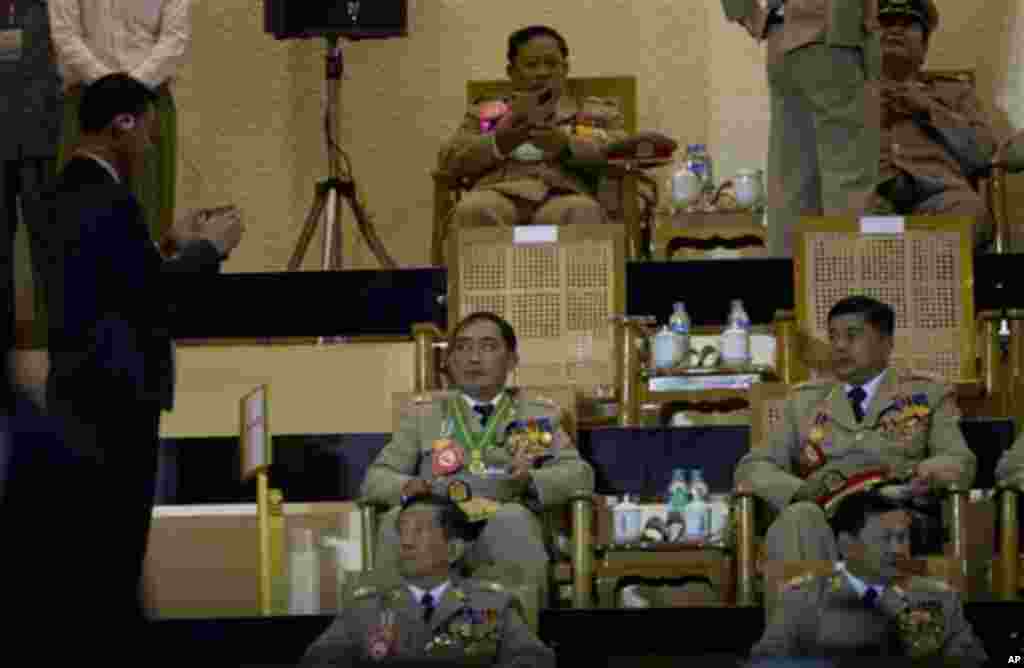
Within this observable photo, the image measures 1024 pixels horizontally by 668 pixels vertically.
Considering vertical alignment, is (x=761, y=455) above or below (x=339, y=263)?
below

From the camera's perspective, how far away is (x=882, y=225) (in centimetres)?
673

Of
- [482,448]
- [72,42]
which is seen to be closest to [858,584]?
[482,448]

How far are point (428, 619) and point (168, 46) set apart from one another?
3.14 meters

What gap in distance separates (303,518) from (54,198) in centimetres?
203


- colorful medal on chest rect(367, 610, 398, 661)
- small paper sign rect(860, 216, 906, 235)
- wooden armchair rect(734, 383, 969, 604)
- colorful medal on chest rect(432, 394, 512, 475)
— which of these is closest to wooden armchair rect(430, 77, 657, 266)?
small paper sign rect(860, 216, 906, 235)

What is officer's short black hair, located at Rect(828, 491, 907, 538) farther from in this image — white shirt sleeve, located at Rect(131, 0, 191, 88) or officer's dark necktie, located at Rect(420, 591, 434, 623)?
white shirt sleeve, located at Rect(131, 0, 191, 88)

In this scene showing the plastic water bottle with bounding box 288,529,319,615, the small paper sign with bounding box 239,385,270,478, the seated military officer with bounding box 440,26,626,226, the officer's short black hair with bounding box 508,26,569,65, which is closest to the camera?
the small paper sign with bounding box 239,385,270,478

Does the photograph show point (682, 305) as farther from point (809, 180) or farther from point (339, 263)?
point (339, 263)

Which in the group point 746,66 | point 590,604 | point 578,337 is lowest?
point 590,604

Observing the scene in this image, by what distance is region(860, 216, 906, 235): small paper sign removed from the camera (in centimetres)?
671

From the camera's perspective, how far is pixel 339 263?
8.08m

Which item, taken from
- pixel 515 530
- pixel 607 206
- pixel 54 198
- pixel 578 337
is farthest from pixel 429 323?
pixel 54 198

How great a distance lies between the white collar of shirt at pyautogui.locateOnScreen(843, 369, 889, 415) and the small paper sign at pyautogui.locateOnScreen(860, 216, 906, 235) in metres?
0.83

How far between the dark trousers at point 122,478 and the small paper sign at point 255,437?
86 centimetres
